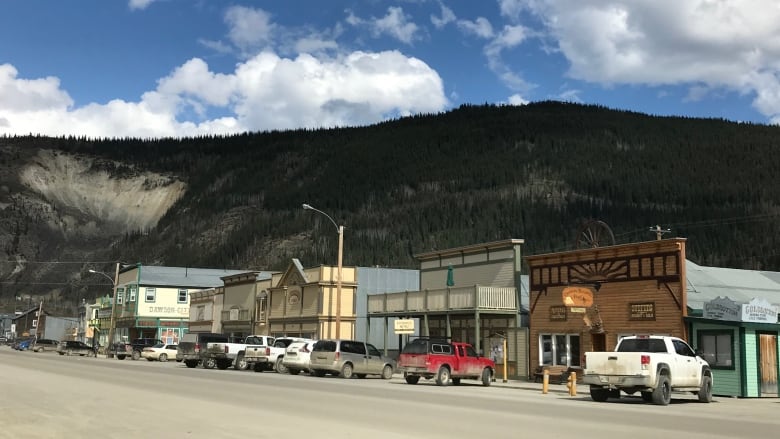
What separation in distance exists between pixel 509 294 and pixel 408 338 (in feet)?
39.5

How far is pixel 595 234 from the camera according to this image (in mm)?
38031

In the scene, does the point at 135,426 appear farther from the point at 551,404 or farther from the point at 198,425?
the point at 551,404

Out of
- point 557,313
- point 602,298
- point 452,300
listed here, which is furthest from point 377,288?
point 602,298

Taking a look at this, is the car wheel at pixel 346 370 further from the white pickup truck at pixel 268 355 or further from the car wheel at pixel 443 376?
the car wheel at pixel 443 376

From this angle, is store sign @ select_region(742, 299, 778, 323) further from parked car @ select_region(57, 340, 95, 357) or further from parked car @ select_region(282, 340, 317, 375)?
parked car @ select_region(57, 340, 95, 357)

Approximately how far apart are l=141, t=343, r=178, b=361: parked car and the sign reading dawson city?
3436 centimetres

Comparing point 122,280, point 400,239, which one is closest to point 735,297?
point 122,280

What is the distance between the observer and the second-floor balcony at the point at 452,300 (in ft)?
125

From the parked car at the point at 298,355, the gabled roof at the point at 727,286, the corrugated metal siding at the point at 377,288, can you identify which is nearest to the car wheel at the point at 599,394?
the gabled roof at the point at 727,286

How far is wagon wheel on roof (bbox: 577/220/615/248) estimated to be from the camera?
37.8 metres

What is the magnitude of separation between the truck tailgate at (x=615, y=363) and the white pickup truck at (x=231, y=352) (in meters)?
22.4

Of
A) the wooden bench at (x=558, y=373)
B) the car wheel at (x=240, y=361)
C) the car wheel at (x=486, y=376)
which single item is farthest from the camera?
the car wheel at (x=240, y=361)

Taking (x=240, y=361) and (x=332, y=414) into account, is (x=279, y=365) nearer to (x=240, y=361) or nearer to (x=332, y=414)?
(x=240, y=361)

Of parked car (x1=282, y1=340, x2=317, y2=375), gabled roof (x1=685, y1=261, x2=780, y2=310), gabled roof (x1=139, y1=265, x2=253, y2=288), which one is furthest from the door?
gabled roof (x1=139, y1=265, x2=253, y2=288)
